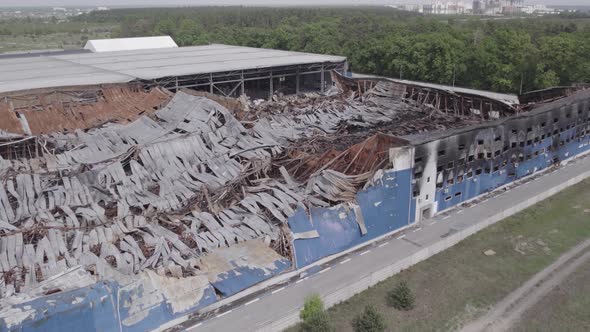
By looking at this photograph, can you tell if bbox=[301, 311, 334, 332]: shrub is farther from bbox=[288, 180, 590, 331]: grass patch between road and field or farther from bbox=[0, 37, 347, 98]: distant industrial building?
bbox=[0, 37, 347, 98]: distant industrial building

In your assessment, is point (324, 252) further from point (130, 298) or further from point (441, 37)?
point (441, 37)

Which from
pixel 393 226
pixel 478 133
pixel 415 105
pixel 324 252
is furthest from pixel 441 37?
pixel 324 252

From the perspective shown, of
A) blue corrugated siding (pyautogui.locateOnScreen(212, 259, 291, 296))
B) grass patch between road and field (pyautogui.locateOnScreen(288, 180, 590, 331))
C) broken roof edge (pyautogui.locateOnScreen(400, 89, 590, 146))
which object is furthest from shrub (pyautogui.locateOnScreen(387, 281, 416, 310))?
broken roof edge (pyautogui.locateOnScreen(400, 89, 590, 146))

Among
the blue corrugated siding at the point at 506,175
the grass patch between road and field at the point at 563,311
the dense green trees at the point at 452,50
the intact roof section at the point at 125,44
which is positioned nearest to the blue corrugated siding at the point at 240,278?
the grass patch between road and field at the point at 563,311

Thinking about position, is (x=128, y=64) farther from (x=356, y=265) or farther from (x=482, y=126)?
(x=356, y=265)

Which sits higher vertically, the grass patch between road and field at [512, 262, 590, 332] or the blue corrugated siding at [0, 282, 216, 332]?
the blue corrugated siding at [0, 282, 216, 332]

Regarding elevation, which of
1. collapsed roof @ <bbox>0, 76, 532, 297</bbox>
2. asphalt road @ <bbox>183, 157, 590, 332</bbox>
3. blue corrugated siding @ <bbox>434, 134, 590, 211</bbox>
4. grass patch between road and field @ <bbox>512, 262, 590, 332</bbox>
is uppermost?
collapsed roof @ <bbox>0, 76, 532, 297</bbox>
